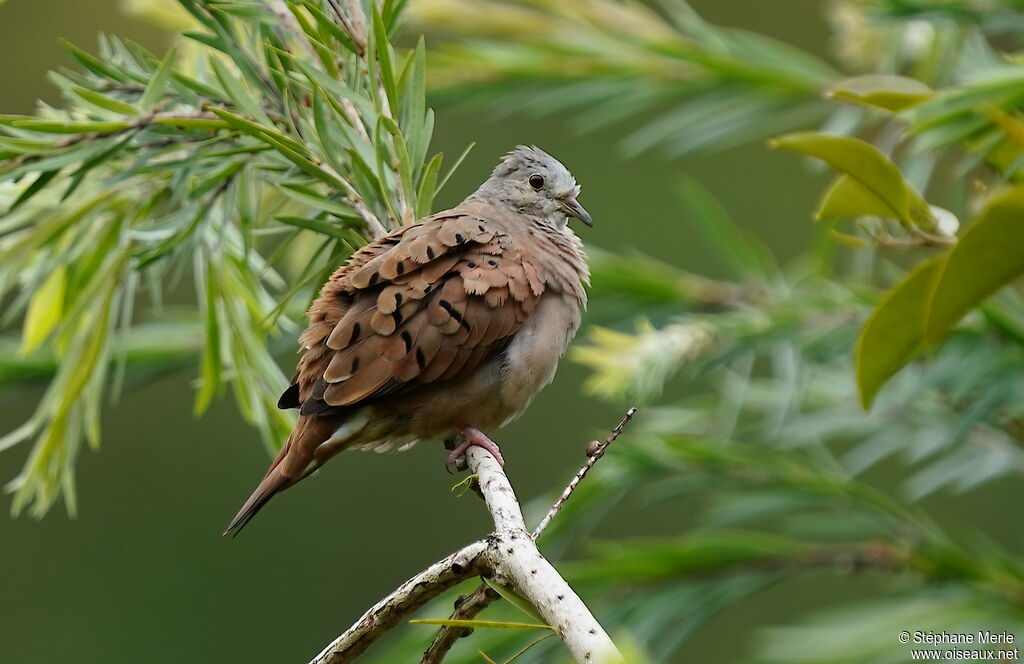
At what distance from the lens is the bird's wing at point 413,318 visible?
156 centimetres

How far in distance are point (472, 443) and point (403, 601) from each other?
704 mm

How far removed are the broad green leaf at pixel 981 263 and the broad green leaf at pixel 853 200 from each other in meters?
0.22

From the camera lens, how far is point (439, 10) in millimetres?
2254

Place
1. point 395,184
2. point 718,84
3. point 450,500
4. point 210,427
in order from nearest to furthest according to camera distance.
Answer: point 395,184 → point 718,84 → point 450,500 → point 210,427

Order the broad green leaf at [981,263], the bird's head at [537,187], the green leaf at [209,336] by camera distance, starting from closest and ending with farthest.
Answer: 1. the broad green leaf at [981,263]
2. the green leaf at [209,336]
3. the bird's head at [537,187]

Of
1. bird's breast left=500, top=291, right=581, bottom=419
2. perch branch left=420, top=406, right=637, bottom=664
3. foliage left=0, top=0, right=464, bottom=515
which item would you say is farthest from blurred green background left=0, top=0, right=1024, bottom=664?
perch branch left=420, top=406, right=637, bottom=664

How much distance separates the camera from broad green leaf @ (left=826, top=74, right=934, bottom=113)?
1.32 metres

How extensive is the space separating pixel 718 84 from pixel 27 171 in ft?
3.90

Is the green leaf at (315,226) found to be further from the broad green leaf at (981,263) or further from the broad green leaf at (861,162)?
the broad green leaf at (981,263)

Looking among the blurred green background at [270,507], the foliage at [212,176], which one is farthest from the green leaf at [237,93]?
the blurred green background at [270,507]

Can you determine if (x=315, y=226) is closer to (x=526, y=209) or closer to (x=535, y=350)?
(x=535, y=350)

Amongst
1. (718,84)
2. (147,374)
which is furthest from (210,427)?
(718,84)

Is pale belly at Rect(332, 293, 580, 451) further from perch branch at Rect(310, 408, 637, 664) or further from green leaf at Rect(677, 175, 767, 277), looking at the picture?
perch branch at Rect(310, 408, 637, 664)

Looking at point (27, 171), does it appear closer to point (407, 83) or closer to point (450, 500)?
point (407, 83)
